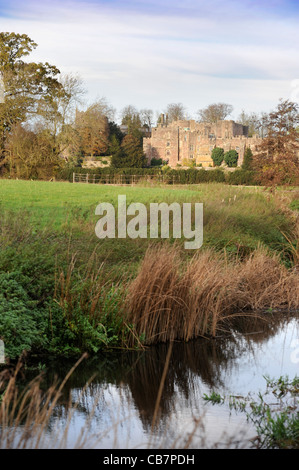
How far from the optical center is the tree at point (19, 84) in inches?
1232

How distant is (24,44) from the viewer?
106ft

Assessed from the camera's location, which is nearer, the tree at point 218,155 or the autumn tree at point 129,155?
the autumn tree at point 129,155

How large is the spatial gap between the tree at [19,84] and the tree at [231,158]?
1148 inches

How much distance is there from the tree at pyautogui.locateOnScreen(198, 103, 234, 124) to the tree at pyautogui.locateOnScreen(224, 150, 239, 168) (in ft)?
36.2

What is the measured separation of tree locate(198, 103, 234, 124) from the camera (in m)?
70.2

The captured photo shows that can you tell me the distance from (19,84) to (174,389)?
29.5 meters

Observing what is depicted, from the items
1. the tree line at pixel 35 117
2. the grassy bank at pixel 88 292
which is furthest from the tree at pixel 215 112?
the grassy bank at pixel 88 292

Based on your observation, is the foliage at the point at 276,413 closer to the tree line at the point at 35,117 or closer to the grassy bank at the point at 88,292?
the grassy bank at the point at 88,292

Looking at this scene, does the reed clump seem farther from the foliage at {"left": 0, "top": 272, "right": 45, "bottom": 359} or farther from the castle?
the castle

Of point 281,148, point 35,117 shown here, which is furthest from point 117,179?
point 281,148

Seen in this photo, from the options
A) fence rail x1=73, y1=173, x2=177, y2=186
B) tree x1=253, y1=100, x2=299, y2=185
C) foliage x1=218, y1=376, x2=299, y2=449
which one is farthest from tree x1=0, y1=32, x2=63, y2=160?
foliage x1=218, y1=376, x2=299, y2=449
